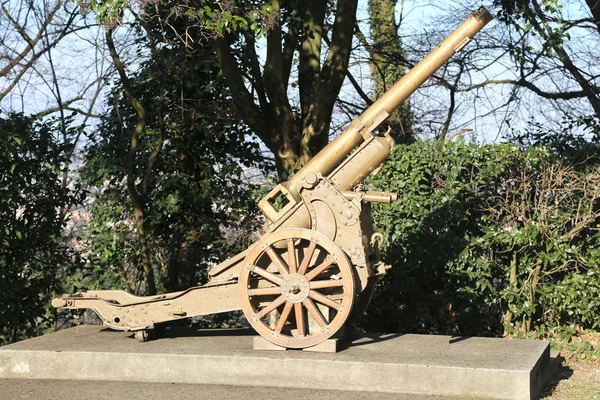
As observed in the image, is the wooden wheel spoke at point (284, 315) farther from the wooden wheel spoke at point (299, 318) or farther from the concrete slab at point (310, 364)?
the concrete slab at point (310, 364)

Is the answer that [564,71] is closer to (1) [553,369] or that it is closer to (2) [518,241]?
(2) [518,241]

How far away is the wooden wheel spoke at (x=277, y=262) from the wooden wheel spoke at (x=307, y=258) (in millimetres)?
131

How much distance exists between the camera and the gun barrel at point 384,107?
7410mm

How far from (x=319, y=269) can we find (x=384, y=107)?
4.88 ft

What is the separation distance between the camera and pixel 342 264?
7008 mm

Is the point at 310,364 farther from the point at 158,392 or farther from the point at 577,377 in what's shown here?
the point at 577,377

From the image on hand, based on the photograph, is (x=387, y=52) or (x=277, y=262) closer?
(x=277, y=262)

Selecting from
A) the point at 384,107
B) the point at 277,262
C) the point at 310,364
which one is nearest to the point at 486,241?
the point at 384,107

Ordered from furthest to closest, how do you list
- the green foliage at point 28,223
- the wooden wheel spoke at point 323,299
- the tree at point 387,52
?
the tree at point 387,52, the green foliage at point 28,223, the wooden wheel spoke at point 323,299

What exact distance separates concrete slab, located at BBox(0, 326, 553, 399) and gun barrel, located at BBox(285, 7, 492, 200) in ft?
4.72

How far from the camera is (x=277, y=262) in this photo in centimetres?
718

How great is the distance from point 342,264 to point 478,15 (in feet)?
7.80

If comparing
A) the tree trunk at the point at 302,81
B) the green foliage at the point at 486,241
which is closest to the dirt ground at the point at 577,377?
the green foliage at the point at 486,241

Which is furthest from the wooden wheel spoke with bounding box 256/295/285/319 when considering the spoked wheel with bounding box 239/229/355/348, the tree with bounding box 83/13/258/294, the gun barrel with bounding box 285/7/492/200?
the tree with bounding box 83/13/258/294
